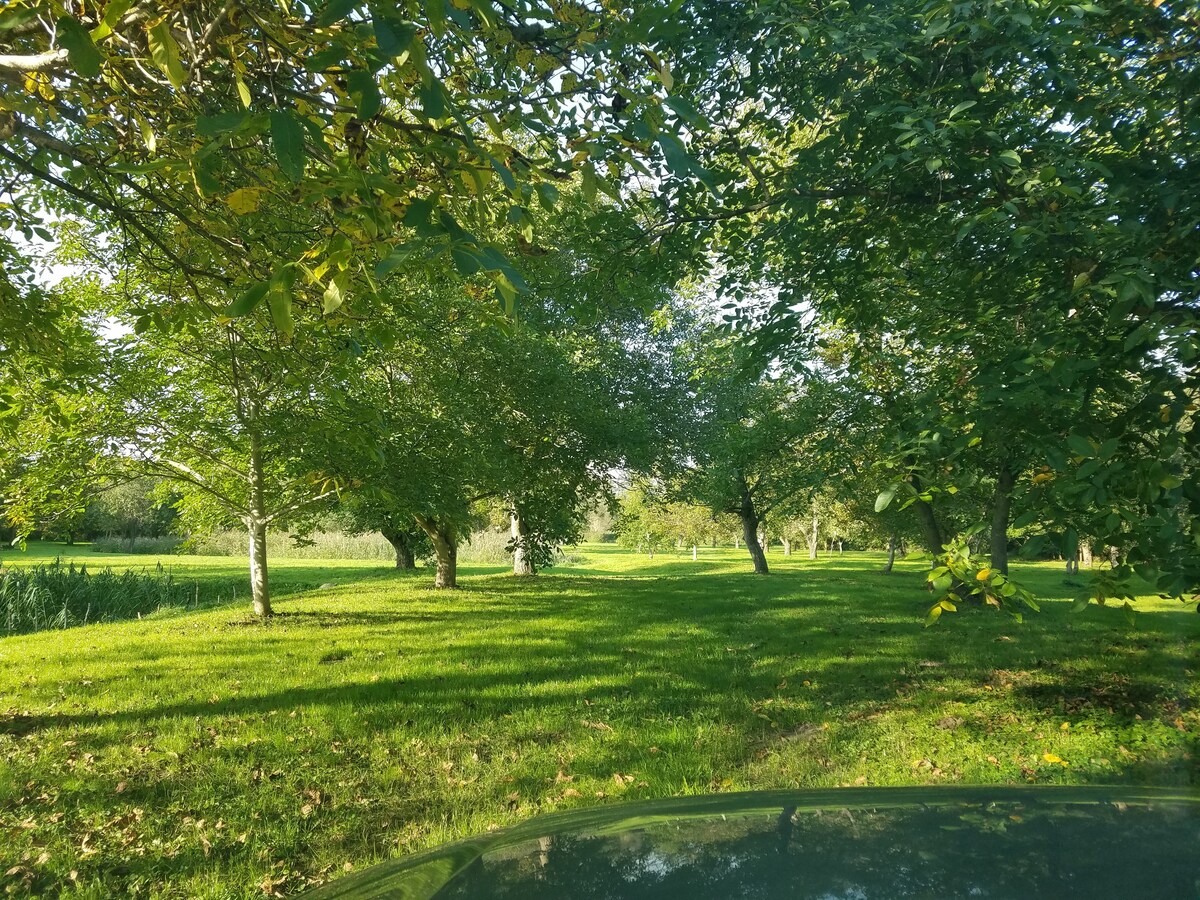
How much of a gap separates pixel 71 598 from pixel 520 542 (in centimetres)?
1045

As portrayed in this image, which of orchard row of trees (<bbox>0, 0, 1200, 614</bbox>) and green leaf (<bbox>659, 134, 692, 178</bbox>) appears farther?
orchard row of trees (<bbox>0, 0, 1200, 614</bbox>)

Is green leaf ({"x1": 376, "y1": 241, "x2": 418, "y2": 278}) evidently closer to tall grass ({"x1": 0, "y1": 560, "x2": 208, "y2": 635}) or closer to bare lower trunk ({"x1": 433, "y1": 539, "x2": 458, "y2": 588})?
tall grass ({"x1": 0, "y1": 560, "x2": 208, "y2": 635})

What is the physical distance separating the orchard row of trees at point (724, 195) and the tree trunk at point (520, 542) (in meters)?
9.80

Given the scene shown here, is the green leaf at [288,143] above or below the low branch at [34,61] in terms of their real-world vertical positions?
below

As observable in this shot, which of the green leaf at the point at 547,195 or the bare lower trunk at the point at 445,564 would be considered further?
the bare lower trunk at the point at 445,564

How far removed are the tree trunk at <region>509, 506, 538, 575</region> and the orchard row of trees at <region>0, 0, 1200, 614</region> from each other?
386 inches

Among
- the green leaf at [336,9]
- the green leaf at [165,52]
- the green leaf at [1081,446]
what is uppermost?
the green leaf at [165,52]

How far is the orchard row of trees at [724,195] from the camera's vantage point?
3096 mm

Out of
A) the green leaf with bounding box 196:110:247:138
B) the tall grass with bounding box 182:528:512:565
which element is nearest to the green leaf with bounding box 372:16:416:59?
the green leaf with bounding box 196:110:247:138

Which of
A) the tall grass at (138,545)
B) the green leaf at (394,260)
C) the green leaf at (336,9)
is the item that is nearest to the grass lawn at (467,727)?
the green leaf at (394,260)

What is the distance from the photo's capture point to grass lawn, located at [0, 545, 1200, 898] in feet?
14.9

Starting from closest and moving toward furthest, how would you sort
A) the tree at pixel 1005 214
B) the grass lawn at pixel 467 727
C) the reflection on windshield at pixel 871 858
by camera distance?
the reflection on windshield at pixel 871 858
the tree at pixel 1005 214
the grass lawn at pixel 467 727

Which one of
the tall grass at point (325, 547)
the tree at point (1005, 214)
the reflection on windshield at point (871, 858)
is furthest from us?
the tall grass at point (325, 547)

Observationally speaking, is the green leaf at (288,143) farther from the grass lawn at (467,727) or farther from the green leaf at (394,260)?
the grass lawn at (467,727)
